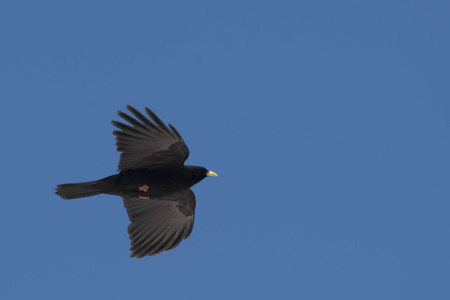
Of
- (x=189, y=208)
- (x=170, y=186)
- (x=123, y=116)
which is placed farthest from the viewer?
(x=189, y=208)

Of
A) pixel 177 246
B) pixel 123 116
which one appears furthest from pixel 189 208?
pixel 123 116

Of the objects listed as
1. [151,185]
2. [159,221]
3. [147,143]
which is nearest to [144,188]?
[151,185]

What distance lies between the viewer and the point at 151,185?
54.6 feet

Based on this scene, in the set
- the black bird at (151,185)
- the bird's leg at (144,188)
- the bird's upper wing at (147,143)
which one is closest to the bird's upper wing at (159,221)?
the black bird at (151,185)

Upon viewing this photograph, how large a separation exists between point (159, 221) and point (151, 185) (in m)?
1.61

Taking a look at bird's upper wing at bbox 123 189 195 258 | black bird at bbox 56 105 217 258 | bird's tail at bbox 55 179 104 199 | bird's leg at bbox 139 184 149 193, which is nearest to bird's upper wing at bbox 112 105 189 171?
black bird at bbox 56 105 217 258

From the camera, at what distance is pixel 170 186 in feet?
55.4

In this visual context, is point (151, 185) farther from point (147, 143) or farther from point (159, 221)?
point (159, 221)

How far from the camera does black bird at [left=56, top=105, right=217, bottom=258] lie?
16047 mm

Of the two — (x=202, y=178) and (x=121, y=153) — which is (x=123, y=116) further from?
(x=202, y=178)

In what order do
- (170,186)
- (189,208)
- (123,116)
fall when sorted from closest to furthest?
(123,116)
(170,186)
(189,208)

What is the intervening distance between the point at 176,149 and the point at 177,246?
273cm

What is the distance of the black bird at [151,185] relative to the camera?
16047 mm

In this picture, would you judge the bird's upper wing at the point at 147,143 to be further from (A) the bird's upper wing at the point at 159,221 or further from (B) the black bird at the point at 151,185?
(A) the bird's upper wing at the point at 159,221
